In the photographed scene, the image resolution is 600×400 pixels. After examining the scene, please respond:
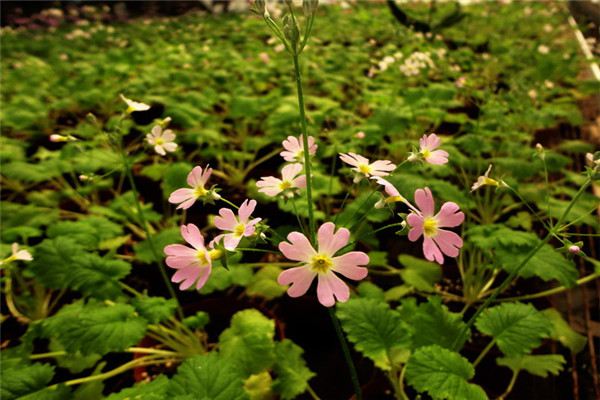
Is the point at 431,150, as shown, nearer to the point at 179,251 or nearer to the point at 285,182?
the point at 285,182

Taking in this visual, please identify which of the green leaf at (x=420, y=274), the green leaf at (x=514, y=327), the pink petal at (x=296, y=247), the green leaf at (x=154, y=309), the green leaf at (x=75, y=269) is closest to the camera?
the pink petal at (x=296, y=247)

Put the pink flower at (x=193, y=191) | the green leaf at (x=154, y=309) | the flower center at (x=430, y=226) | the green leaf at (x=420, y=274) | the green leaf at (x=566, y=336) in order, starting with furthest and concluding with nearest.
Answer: the green leaf at (x=420, y=274) → the green leaf at (x=566, y=336) → the green leaf at (x=154, y=309) → the pink flower at (x=193, y=191) → the flower center at (x=430, y=226)

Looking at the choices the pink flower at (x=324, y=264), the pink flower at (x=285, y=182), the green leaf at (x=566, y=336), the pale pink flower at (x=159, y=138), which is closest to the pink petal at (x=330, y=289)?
the pink flower at (x=324, y=264)

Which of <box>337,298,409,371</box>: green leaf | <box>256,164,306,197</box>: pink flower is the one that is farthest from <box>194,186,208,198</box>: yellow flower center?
<box>337,298,409,371</box>: green leaf

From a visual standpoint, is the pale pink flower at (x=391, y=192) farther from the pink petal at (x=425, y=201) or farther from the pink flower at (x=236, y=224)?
the pink flower at (x=236, y=224)

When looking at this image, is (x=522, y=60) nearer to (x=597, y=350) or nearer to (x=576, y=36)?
(x=576, y=36)

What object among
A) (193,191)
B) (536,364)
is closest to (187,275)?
(193,191)
